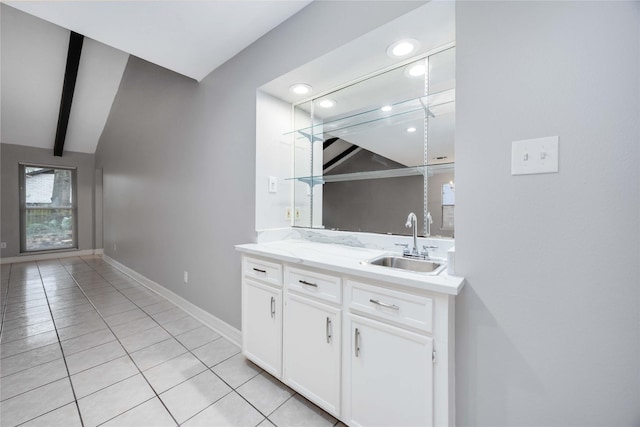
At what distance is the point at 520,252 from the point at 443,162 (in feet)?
2.28

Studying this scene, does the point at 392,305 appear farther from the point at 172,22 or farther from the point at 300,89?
the point at 172,22

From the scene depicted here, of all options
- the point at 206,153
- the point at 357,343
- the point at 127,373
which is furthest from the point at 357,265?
the point at 206,153

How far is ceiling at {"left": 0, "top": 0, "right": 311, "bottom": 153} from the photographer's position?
67.0 inches

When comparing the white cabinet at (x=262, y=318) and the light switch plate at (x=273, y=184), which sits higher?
the light switch plate at (x=273, y=184)

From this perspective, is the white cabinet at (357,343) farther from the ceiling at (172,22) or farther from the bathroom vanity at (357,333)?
the ceiling at (172,22)

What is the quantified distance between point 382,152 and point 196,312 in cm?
242

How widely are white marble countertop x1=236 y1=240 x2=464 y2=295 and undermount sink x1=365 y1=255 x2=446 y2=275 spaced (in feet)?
0.16

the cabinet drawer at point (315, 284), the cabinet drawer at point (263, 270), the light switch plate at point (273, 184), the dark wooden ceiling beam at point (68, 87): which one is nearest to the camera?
the cabinet drawer at point (315, 284)

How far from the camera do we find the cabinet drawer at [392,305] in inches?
40.7

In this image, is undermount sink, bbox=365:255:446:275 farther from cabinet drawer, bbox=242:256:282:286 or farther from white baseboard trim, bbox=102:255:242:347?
white baseboard trim, bbox=102:255:242:347

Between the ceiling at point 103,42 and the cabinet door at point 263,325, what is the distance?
1.87m

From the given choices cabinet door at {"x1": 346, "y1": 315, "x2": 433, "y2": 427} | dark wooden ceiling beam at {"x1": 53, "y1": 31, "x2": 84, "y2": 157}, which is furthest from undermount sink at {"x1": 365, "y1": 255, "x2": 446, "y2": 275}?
dark wooden ceiling beam at {"x1": 53, "y1": 31, "x2": 84, "y2": 157}

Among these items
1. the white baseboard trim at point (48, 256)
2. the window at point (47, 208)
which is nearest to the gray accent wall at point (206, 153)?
the white baseboard trim at point (48, 256)

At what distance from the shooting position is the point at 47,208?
554 cm
